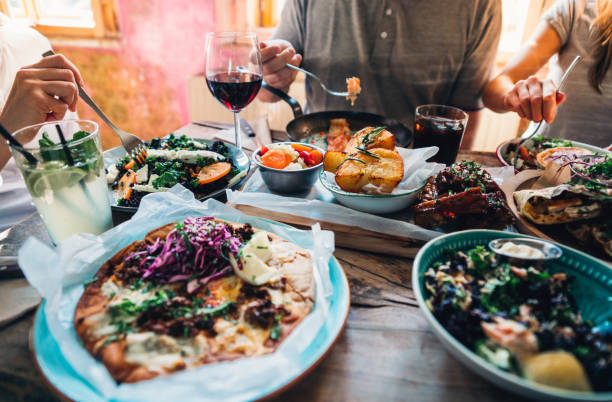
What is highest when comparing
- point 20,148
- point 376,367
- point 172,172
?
point 20,148

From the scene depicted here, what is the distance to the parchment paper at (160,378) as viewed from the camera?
760 millimetres

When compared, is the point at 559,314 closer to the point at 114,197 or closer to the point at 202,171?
the point at 202,171

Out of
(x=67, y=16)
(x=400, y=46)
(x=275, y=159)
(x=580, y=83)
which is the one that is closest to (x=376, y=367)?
(x=275, y=159)

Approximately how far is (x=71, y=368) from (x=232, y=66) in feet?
4.91

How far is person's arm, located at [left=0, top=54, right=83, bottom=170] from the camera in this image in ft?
4.89

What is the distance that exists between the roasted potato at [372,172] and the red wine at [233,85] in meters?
0.71

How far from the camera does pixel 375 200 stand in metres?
1.40

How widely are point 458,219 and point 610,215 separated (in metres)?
0.49

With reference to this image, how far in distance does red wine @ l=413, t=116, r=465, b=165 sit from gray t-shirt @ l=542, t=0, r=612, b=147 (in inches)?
64.9

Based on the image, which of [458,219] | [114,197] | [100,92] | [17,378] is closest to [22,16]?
[100,92]

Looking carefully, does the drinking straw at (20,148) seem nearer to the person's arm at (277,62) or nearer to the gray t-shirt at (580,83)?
the person's arm at (277,62)

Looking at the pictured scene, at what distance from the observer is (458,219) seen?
53.3 inches

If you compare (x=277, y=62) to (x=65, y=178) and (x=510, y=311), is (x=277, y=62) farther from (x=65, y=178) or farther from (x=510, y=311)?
(x=510, y=311)

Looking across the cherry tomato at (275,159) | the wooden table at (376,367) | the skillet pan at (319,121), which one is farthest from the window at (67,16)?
the wooden table at (376,367)
